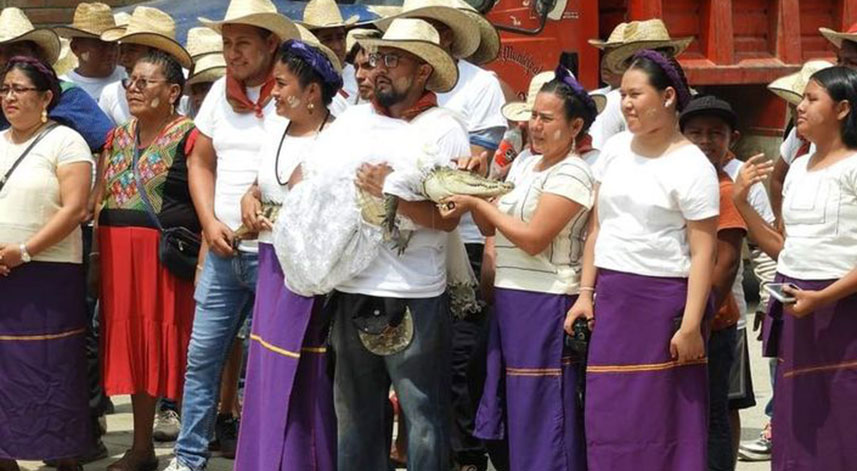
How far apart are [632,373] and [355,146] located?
4.05 feet

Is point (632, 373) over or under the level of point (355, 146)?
under

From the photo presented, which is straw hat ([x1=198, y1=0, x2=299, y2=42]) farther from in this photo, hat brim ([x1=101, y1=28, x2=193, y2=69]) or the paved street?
the paved street

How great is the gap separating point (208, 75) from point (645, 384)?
3009 millimetres

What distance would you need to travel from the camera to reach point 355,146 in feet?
19.7

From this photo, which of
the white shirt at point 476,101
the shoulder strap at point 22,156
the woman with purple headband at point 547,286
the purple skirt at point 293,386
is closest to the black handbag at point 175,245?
the shoulder strap at point 22,156

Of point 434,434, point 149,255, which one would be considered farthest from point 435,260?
point 149,255

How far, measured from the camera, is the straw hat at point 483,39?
23.6 feet

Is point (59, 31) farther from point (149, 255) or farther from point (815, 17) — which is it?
point (815, 17)

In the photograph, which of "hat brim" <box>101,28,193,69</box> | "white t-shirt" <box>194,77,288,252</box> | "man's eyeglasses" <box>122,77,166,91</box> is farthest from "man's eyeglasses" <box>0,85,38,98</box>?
"white t-shirt" <box>194,77,288,252</box>

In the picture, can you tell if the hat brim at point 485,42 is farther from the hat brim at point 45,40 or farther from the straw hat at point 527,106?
the hat brim at point 45,40

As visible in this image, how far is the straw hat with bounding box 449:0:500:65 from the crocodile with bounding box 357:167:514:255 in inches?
54.8

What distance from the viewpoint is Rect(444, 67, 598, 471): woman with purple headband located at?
6066 millimetres

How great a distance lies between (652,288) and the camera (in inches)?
228

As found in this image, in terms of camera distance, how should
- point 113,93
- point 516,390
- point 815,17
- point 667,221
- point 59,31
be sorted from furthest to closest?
1. point 815,17
2. point 59,31
3. point 113,93
4. point 516,390
5. point 667,221
